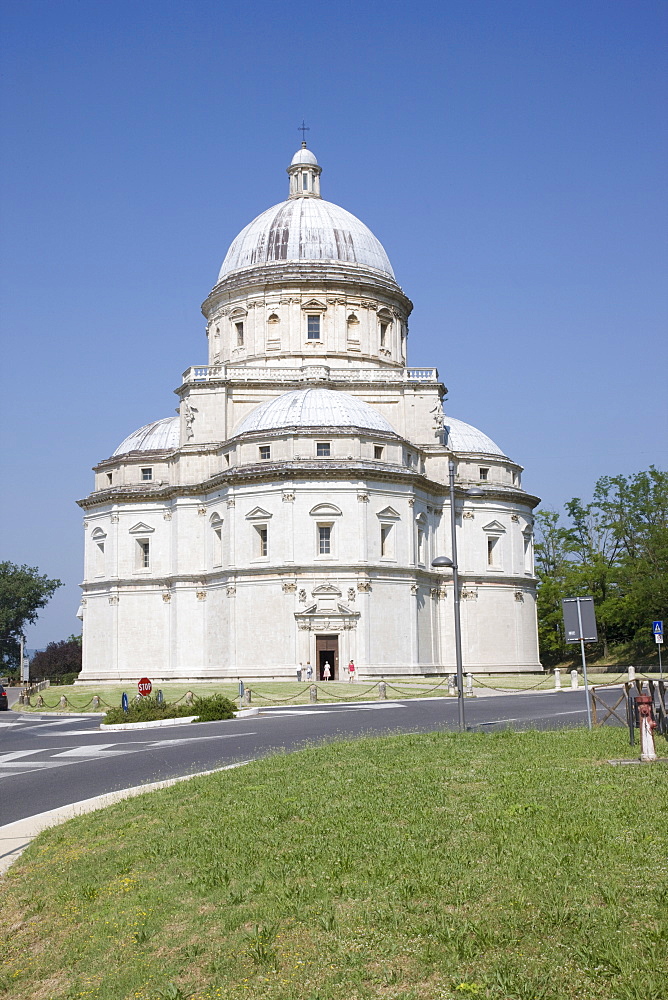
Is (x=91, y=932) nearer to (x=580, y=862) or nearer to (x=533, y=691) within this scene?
(x=580, y=862)

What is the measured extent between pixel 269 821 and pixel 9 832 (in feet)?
17.7

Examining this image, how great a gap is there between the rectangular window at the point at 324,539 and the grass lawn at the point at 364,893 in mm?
49534

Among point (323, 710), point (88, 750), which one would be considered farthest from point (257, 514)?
point (88, 750)

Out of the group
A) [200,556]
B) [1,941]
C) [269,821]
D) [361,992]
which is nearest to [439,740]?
[269,821]

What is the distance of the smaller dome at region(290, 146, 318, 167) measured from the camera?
8650 centimetres

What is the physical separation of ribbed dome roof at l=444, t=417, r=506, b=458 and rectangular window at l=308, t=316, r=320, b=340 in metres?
11.8

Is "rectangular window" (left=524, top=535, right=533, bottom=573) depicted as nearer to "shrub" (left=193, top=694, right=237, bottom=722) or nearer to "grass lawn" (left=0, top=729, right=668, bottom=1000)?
"shrub" (left=193, top=694, right=237, bottom=722)

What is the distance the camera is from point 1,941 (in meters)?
11.9

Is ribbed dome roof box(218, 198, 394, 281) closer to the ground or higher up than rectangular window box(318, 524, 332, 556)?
higher up

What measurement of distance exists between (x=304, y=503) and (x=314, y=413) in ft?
19.2

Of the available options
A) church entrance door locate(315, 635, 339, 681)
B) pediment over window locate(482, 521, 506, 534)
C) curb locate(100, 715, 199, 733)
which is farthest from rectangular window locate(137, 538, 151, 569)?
curb locate(100, 715, 199, 733)

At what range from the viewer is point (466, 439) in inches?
3164

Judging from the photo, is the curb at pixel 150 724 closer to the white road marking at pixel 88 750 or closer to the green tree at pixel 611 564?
the white road marking at pixel 88 750

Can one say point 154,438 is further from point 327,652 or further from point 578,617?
point 578,617
